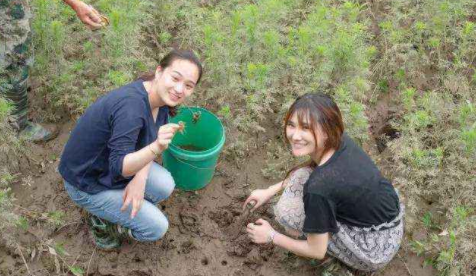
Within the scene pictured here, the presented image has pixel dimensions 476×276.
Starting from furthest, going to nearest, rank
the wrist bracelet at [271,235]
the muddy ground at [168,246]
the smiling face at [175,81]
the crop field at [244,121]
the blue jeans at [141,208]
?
the crop field at [244,121] → the muddy ground at [168,246] → the wrist bracelet at [271,235] → the blue jeans at [141,208] → the smiling face at [175,81]

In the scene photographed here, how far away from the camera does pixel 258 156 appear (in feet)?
12.5

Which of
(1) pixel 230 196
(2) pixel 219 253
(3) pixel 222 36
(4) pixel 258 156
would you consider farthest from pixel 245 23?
(2) pixel 219 253

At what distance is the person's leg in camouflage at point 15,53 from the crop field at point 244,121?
20 centimetres

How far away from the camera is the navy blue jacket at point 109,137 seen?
2.47 meters

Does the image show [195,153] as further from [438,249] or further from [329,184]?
[438,249]

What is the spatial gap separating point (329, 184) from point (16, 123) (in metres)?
2.23

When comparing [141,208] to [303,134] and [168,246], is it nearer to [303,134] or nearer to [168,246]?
[168,246]

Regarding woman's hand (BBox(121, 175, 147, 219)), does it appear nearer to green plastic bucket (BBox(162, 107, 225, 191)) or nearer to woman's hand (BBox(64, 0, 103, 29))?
green plastic bucket (BBox(162, 107, 225, 191))

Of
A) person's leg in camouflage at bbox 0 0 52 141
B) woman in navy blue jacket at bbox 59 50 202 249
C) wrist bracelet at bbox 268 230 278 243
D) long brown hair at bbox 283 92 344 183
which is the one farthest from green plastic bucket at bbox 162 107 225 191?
person's leg in camouflage at bbox 0 0 52 141

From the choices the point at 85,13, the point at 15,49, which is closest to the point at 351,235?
the point at 85,13

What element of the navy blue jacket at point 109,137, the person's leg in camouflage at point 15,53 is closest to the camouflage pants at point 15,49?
the person's leg in camouflage at point 15,53

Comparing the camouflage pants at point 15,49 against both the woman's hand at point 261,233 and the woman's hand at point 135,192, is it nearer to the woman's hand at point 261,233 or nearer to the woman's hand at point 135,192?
the woman's hand at point 135,192

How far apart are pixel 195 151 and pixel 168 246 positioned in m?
0.66

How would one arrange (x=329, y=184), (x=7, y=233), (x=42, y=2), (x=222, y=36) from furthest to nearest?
(x=222, y=36), (x=42, y=2), (x=7, y=233), (x=329, y=184)
